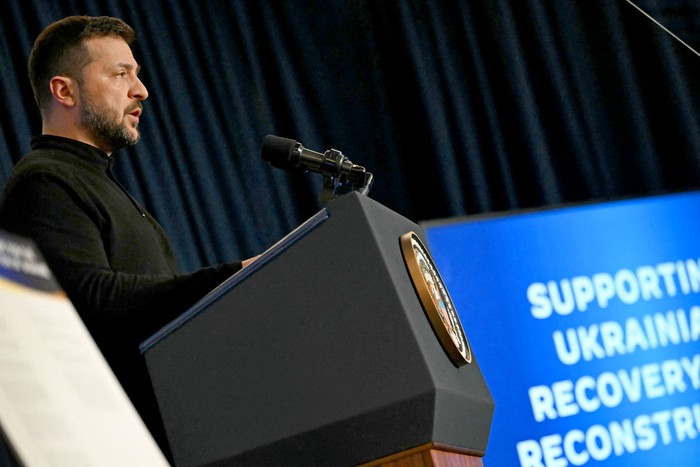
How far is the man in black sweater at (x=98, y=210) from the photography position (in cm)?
153

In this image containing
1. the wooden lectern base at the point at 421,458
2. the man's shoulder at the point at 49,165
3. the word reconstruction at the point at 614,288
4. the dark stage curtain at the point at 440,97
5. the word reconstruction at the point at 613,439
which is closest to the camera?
the wooden lectern base at the point at 421,458

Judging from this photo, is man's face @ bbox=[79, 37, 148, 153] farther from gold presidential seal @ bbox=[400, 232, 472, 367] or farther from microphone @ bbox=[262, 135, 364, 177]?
gold presidential seal @ bbox=[400, 232, 472, 367]

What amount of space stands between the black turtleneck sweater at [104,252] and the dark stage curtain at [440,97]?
1.20 metres

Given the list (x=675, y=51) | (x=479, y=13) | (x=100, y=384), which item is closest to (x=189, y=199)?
(x=479, y=13)

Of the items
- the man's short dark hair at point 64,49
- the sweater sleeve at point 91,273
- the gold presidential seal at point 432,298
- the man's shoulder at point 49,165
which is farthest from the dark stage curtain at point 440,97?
the gold presidential seal at point 432,298

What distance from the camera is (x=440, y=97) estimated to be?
3.36m

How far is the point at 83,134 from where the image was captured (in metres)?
2.02

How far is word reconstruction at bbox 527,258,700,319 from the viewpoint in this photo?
2414 millimetres

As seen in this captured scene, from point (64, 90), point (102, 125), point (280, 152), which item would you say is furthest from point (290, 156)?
point (64, 90)

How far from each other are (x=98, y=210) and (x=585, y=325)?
1.22 meters

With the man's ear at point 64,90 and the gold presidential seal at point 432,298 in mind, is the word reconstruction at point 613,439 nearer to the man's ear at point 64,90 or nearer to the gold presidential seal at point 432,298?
the gold presidential seal at point 432,298

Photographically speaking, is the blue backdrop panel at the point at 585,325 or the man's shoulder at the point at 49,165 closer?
the man's shoulder at the point at 49,165

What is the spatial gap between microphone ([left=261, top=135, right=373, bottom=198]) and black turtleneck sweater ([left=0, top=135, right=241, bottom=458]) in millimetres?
176

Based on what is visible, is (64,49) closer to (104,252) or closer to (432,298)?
(104,252)
